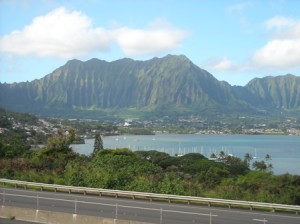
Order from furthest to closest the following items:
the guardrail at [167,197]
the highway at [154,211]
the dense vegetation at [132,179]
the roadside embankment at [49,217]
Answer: the dense vegetation at [132,179], the guardrail at [167,197], the highway at [154,211], the roadside embankment at [49,217]

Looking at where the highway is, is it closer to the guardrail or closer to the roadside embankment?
the guardrail

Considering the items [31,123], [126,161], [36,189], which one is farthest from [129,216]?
[31,123]

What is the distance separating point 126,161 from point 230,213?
48.3 feet

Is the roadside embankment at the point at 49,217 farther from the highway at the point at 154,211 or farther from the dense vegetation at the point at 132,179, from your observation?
the dense vegetation at the point at 132,179

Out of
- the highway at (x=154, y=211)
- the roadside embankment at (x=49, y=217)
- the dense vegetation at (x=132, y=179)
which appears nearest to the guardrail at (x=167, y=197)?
the highway at (x=154, y=211)

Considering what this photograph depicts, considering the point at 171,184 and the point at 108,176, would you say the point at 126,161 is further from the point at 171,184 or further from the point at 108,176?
the point at 171,184

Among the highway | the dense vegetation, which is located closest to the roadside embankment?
the highway

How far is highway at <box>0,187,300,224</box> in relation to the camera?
50.3 ft

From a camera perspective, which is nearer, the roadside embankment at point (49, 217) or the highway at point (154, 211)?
the roadside embankment at point (49, 217)

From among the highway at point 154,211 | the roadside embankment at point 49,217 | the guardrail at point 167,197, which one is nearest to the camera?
the roadside embankment at point 49,217

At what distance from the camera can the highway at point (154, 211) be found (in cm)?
1533

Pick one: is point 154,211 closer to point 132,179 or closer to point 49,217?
point 49,217

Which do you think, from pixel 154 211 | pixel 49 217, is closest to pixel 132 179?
pixel 154 211

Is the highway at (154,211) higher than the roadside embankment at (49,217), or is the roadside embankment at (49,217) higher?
the roadside embankment at (49,217)
